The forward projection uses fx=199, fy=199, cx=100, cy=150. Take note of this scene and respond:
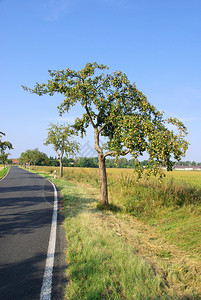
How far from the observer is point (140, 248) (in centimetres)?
521

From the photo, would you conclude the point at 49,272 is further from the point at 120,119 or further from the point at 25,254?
the point at 120,119

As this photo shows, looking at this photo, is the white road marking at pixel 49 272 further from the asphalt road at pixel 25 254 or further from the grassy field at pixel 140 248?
the grassy field at pixel 140 248

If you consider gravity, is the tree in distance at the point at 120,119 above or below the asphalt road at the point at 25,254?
above

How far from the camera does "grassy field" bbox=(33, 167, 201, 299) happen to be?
10.4 ft

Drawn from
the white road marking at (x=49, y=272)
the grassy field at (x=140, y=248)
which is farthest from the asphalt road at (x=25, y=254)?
the grassy field at (x=140, y=248)

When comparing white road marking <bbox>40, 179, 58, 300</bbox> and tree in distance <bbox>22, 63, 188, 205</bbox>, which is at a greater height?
tree in distance <bbox>22, 63, 188, 205</bbox>

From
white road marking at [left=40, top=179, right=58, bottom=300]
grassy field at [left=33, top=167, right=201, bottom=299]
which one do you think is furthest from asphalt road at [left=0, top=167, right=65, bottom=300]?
grassy field at [left=33, top=167, right=201, bottom=299]

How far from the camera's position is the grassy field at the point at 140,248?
318 cm

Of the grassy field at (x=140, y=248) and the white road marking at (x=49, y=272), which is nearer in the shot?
the white road marking at (x=49, y=272)

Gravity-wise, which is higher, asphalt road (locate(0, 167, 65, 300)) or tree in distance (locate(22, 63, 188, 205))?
tree in distance (locate(22, 63, 188, 205))

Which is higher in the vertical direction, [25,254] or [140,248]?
[25,254]

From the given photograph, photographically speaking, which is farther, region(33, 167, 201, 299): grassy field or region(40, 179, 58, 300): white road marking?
region(33, 167, 201, 299): grassy field

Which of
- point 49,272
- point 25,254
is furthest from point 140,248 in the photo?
point 25,254

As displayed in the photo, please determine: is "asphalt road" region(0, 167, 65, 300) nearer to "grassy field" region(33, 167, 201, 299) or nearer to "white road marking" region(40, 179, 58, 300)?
"white road marking" region(40, 179, 58, 300)
